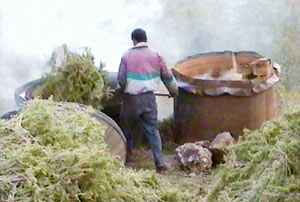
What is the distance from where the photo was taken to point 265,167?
104 inches

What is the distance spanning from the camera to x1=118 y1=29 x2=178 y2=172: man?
570 cm

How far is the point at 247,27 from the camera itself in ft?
33.0

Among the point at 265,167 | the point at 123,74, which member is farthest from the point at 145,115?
the point at 265,167

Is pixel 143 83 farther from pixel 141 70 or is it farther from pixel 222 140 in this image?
pixel 222 140

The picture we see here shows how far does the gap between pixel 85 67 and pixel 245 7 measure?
5456 mm

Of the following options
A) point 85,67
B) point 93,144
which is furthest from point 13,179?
point 85,67

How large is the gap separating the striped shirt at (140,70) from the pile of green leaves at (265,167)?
2.81 meters

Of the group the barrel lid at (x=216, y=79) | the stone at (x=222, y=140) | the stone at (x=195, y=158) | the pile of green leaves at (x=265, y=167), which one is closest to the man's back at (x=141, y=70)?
the barrel lid at (x=216, y=79)

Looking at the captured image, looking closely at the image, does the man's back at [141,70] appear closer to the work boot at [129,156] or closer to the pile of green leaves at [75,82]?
the pile of green leaves at [75,82]

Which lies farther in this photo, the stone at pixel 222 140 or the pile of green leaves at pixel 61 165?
the stone at pixel 222 140

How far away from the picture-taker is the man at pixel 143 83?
570 centimetres

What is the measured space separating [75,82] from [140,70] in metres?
0.68

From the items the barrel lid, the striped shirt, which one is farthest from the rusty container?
the striped shirt

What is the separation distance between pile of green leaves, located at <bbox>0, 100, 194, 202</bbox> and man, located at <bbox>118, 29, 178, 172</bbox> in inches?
79.9
